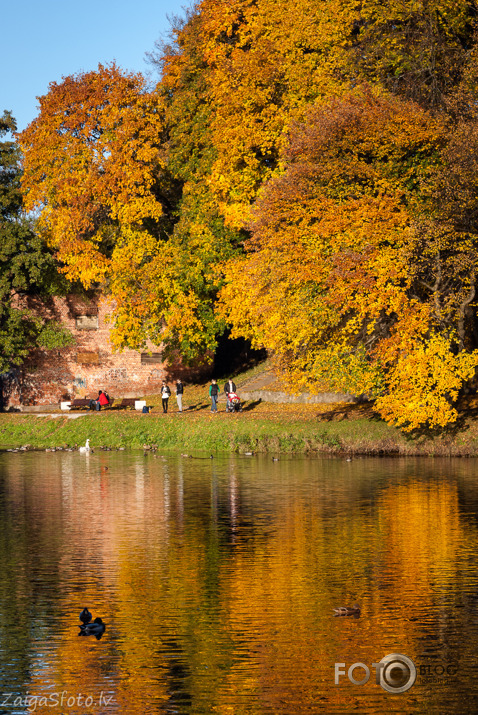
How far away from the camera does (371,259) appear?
118 ft

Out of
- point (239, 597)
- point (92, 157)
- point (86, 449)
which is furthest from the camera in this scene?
point (92, 157)

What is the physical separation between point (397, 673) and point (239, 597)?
4.05 meters

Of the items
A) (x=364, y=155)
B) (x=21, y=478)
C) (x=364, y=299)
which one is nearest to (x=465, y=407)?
(x=364, y=299)

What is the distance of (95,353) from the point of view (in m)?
59.4

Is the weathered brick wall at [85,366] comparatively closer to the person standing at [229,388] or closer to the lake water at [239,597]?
the person standing at [229,388]

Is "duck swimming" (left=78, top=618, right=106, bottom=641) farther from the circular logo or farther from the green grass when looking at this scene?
the green grass

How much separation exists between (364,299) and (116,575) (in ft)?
69.1

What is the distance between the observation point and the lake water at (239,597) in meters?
10.8

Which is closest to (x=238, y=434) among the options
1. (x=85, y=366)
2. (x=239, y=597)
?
(x=85, y=366)

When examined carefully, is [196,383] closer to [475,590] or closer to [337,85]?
[337,85]

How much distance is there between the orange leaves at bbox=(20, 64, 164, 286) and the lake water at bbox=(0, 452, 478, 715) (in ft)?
83.0
